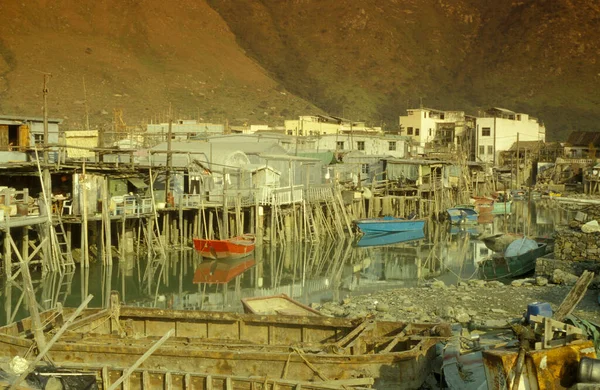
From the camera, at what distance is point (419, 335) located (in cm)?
1436

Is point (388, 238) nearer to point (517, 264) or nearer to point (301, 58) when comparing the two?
point (517, 264)

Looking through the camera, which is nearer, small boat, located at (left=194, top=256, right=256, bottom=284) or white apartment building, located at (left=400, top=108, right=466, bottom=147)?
small boat, located at (left=194, top=256, right=256, bottom=284)

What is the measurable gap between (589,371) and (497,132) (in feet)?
239

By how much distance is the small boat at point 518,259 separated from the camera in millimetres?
28000

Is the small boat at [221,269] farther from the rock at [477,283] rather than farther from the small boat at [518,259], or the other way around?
the small boat at [518,259]

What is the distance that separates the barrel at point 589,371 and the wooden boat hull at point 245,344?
3.99 metres

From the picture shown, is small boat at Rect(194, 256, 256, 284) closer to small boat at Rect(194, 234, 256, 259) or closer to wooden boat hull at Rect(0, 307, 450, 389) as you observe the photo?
small boat at Rect(194, 234, 256, 259)

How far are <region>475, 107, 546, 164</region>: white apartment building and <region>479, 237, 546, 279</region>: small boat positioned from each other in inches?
1905

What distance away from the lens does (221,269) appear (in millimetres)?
32312

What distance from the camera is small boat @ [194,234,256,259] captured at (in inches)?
1293

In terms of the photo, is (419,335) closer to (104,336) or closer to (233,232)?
(104,336)

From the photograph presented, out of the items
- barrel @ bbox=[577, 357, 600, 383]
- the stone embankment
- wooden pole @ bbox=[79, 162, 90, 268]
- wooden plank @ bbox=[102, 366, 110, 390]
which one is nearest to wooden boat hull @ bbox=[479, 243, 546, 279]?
the stone embankment

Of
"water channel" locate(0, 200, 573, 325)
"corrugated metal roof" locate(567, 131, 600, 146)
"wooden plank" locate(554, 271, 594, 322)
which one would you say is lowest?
"water channel" locate(0, 200, 573, 325)

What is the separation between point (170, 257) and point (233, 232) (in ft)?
16.4
